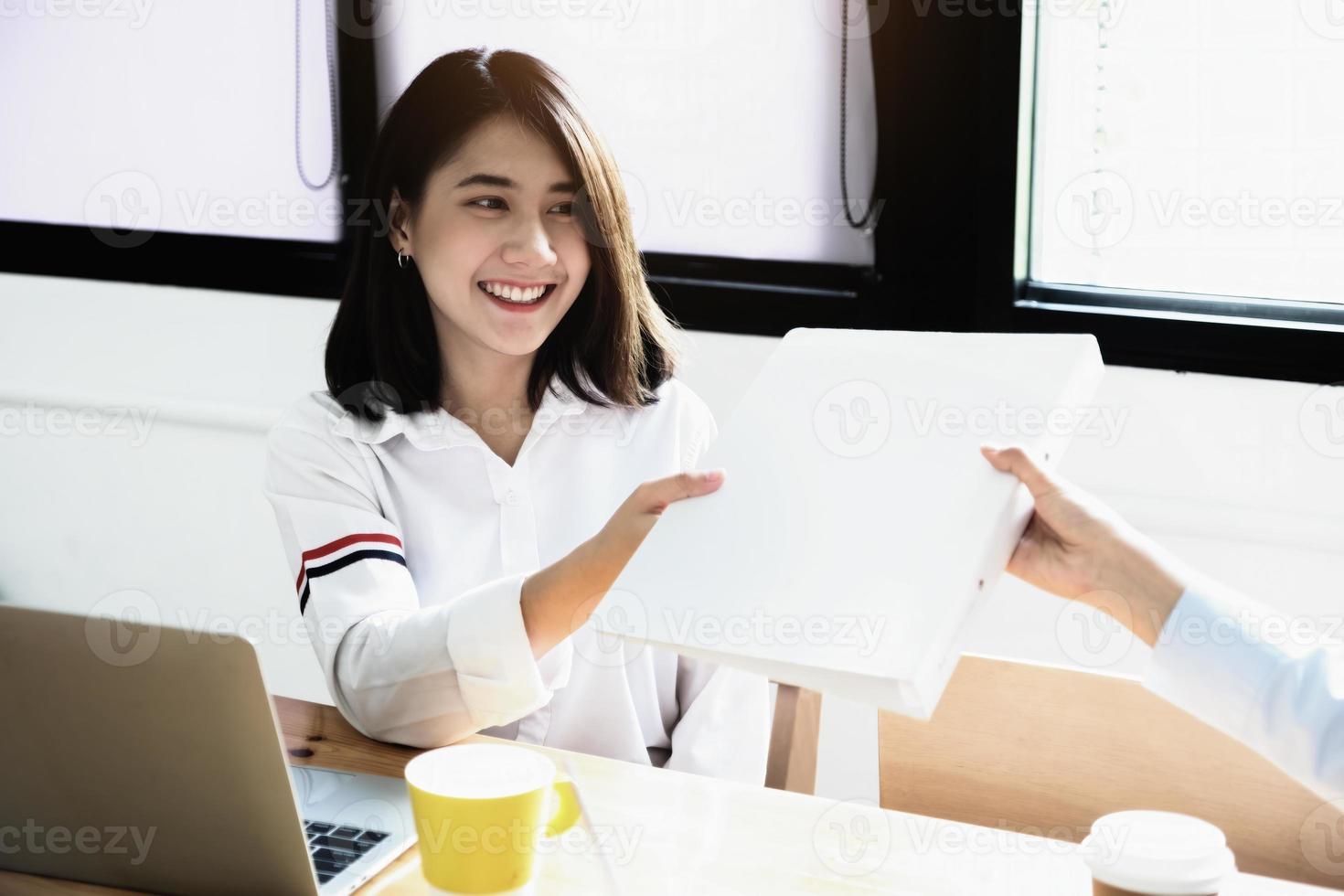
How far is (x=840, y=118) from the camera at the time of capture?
198 cm

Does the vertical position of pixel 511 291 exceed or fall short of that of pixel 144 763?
it exceeds it

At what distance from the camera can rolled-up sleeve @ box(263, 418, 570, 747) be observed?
1.10 m

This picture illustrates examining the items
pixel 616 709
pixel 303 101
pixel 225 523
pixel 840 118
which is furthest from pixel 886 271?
pixel 225 523

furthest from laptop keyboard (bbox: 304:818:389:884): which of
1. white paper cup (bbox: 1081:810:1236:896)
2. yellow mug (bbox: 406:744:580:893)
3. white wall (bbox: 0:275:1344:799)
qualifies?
white wall (bbox: 0:275:1344:799)

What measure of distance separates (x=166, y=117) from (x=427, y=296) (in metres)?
1.36

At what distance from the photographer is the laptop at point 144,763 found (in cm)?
73

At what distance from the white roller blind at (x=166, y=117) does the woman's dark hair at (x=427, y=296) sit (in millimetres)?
1014

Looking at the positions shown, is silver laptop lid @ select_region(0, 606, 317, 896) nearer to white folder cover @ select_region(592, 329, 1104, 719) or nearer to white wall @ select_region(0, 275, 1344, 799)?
white folder cover @ select_region(592, 329, 1104, 719)

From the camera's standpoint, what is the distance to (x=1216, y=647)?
861 millimetres

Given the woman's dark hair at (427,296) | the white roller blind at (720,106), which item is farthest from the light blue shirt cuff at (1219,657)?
the white roller blind at (720,106)

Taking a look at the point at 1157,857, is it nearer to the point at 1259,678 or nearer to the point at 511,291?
the point at 1259,678

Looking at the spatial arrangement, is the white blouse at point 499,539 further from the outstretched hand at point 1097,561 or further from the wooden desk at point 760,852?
the outstretched hand at point 1097,561

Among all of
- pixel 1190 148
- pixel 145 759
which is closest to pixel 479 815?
pixel 145 759

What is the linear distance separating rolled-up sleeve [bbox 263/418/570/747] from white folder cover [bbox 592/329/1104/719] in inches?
11.5
